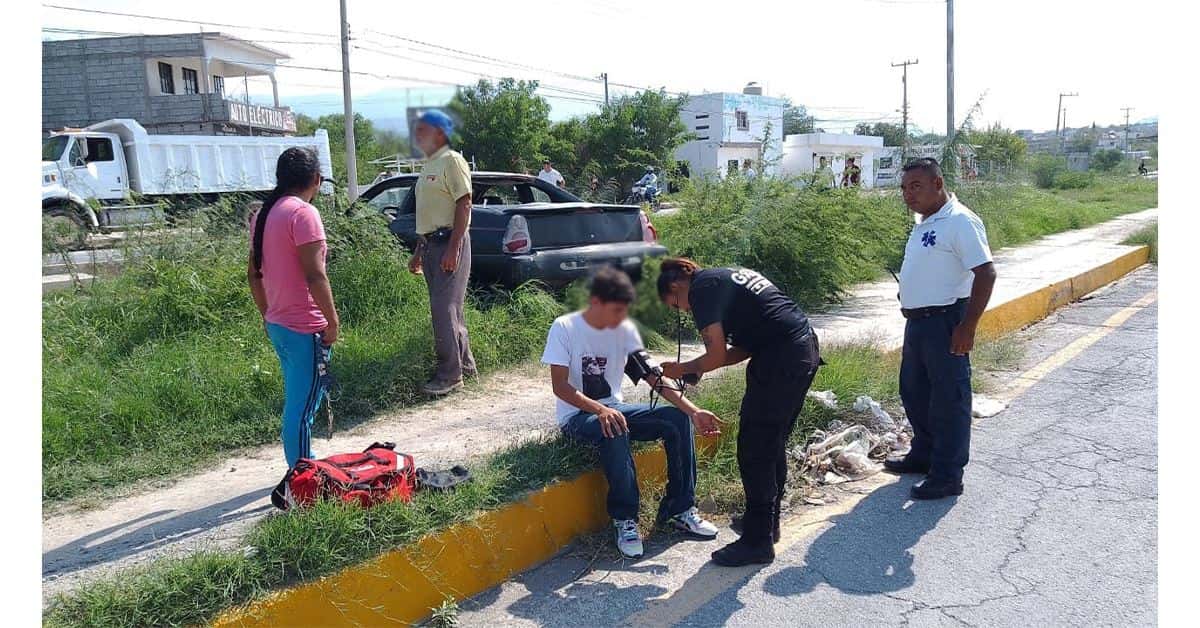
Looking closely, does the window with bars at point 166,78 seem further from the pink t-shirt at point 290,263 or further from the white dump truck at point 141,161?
the pink t-shirt at point 290,263

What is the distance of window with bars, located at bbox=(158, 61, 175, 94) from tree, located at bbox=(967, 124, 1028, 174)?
24.6 meters

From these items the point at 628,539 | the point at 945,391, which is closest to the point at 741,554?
the point at 628,539

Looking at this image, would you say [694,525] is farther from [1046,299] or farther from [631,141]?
[1046,299]

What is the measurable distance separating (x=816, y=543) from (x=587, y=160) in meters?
4.31

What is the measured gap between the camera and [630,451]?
140 inches

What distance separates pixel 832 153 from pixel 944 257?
43.5ft

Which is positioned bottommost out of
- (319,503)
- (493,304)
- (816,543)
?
(816,543)

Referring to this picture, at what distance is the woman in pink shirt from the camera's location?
11.3 ft

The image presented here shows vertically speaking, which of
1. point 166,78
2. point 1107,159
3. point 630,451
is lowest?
point 630,451

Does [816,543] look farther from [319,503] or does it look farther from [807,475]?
[319,503]

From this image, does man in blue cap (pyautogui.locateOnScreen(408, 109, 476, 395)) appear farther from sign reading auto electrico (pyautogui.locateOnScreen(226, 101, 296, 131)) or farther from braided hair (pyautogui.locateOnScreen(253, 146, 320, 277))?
sign reading auto electrico (pyautogui.locateOnScreen(226, 101, 296, 131))

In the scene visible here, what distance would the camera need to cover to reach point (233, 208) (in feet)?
27.3

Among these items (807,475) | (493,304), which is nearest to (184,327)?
(493,304)

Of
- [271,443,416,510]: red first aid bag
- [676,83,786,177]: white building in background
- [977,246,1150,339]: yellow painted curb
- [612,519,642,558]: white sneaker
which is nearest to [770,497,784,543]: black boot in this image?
[612,519,642,558]: white sneaker
